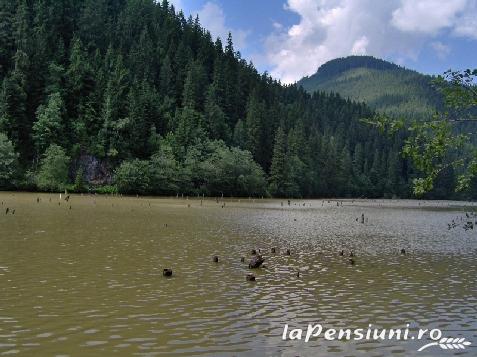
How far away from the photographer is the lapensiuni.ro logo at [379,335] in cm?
1603

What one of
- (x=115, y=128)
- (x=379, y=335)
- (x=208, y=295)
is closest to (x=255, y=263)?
(x=208, y=295)

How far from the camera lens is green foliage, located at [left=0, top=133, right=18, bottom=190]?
11488 centimetres

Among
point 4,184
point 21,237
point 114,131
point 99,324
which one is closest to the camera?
point 99,324

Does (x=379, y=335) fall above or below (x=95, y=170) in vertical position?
below

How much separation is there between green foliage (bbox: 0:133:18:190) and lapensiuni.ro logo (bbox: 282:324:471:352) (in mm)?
113559

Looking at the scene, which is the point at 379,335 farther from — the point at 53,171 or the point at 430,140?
the point at 53,171

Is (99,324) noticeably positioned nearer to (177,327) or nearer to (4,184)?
(177,327)

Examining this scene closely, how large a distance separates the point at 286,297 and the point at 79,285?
9.59 meters

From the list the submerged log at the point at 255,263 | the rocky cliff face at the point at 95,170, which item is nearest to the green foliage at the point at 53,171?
the rocky cliff face at the point at 95,170

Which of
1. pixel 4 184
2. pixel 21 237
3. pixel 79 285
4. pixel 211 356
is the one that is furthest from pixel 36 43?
pixel 211 356

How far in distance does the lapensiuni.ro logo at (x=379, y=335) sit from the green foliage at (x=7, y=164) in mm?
113559

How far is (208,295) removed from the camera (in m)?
21.6

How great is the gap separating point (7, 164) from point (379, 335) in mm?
115987

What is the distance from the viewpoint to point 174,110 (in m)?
176
